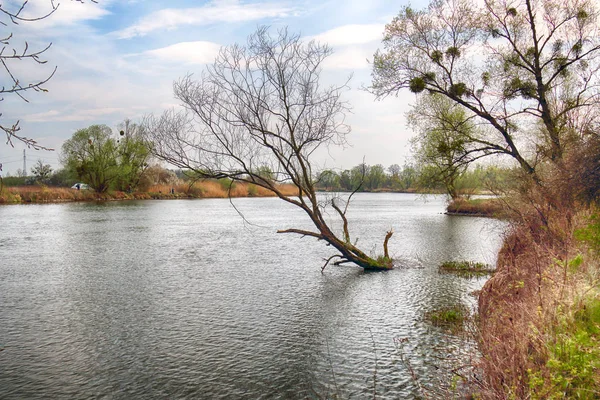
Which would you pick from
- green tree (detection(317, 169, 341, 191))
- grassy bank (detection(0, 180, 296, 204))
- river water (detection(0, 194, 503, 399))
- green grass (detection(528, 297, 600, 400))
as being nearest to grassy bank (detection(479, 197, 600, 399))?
green grass (detection(528, 297, 600, 400))

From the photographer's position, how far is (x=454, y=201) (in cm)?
4397

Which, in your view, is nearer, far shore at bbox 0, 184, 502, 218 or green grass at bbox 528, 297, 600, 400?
green grass at bbox 528, 297, 600, 400

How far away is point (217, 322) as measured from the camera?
10469mm

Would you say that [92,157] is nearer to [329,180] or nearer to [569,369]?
[329,180]

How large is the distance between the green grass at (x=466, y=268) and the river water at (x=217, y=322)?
0.54 m

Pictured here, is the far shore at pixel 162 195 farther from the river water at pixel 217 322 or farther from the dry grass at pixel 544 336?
the dry grass at pixel 544 336

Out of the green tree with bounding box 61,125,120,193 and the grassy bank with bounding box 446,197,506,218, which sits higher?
the green tree with bounding box 61,125,120,193

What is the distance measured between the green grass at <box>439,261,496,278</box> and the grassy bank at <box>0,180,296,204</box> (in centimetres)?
2540

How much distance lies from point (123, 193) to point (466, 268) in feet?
185

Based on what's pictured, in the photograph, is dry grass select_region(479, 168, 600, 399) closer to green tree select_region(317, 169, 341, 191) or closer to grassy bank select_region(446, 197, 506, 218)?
green tree select_region(317, 169, 341, 191)

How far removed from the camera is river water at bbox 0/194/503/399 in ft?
24.4

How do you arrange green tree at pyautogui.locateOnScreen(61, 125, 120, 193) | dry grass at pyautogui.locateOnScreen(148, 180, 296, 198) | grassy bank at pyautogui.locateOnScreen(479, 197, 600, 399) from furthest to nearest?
dry grass at pyautogui.locateOnScreen(148, 180, 296, 198) → green tree at pyautogui.locateOnScreen(61, 125, 120, 193) → grassy bank at pyautogui.locateOnScreen(479, 197, 600, 399)

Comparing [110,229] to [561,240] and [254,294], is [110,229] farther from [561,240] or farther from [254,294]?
[561,240]

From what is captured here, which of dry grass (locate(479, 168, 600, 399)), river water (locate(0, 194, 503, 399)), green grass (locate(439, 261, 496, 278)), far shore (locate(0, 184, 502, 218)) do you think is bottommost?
river water (locate(0, 194, 503, 399))
